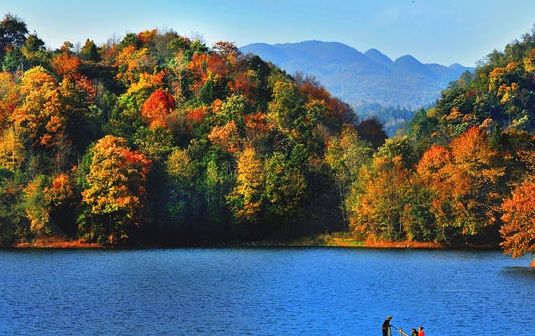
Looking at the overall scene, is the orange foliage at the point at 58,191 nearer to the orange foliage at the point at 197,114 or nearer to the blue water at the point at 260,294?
the blue water at the point at 260,294

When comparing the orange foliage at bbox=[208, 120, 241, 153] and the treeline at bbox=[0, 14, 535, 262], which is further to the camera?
the orange foliage at bbox=[208, 120, 241, 153]

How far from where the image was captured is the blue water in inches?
1737

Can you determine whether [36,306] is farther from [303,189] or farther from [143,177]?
[303,189]

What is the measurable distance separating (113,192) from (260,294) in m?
42.3

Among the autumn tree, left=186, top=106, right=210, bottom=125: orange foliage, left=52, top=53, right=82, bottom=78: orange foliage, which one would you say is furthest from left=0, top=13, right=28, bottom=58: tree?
the autumn tree

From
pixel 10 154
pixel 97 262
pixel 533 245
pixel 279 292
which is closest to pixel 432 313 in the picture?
pixel 279 292

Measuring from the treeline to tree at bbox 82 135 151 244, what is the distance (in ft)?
0.56

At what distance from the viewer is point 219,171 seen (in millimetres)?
105375

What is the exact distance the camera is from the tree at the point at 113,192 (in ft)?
309

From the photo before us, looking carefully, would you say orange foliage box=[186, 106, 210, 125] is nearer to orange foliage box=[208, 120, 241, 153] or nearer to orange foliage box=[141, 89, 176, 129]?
orange foliage box=[141, 89, 176, 129]

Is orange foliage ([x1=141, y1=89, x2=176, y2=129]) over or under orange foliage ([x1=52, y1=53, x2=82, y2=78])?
under

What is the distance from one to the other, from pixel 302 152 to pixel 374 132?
132ft

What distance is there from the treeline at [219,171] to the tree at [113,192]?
171 millimetres

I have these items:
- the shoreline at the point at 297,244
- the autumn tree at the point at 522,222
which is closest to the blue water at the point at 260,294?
the autumn tree at the point at 522,222
